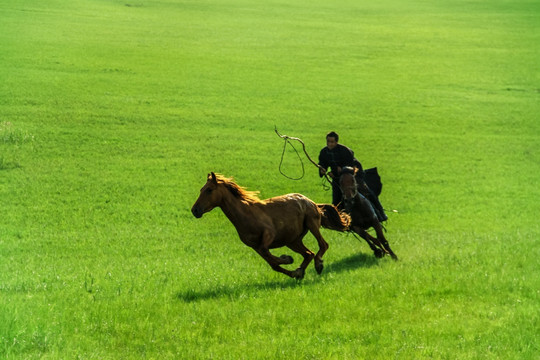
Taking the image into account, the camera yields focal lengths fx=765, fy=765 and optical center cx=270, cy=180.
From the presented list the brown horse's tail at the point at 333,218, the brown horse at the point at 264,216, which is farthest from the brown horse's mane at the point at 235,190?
the brown horse's tail at the point at 333,218

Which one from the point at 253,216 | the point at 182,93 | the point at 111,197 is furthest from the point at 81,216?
the point at 182,93

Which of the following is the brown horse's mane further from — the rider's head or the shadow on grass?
the rider's head

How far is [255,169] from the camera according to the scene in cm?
2811

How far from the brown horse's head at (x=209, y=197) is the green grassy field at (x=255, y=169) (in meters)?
1.30

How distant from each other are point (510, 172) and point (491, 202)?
5.09 meters

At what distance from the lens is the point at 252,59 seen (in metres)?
49.6

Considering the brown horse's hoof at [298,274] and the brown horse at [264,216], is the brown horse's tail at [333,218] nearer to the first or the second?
the brown horse at [264,216]

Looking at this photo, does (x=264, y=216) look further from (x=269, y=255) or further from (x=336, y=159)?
(x=336, y=159)

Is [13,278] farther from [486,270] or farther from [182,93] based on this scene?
[182,93]

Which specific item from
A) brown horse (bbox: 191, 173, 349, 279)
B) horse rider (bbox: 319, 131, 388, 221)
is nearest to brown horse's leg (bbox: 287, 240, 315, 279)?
brown horse (bbox: 191, 173, 349, 279)

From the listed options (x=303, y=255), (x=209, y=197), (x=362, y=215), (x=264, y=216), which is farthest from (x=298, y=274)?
(x=362, y=215)

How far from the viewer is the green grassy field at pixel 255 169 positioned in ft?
31.1

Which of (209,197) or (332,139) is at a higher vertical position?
(332,139)

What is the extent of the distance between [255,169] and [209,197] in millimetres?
17327
